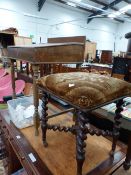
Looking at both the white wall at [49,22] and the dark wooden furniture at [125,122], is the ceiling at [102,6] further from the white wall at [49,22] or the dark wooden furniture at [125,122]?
the dark wooden furniture at [125,122]

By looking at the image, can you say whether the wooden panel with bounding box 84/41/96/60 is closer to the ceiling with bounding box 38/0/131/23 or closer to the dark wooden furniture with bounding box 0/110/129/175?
the ceiling with bounding box 38/0/131/23

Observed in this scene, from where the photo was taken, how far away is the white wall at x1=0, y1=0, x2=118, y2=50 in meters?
6.21

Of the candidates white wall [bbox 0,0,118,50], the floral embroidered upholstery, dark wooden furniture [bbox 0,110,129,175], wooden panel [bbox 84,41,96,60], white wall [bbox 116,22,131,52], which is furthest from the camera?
white wall [bbox 116,22,131,52]

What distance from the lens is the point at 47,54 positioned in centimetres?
94

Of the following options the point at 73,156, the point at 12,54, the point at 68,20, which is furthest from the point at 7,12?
the point at 73,156

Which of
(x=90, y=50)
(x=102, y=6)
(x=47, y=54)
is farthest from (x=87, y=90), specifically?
(x=102, y=6)

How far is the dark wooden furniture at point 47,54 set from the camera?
912 mm

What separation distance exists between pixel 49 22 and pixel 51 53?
23.9 feet

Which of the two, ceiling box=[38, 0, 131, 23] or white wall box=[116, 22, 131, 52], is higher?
ceiling box=[38, 0, 131, 23]

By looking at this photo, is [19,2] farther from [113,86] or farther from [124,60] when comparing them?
[113,86]

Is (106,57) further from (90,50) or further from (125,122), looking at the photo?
(125,122)

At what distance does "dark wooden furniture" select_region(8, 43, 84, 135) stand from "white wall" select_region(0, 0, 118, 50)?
19.0 ft

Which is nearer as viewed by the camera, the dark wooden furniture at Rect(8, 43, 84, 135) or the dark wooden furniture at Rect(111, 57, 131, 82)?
A: the dark wooden furniture at Rect(8, 43, 84, 135)

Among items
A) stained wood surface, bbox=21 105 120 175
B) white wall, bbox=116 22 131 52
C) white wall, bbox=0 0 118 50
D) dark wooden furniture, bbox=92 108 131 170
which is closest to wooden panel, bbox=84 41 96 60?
white wall, bbox=0 0 118 50
